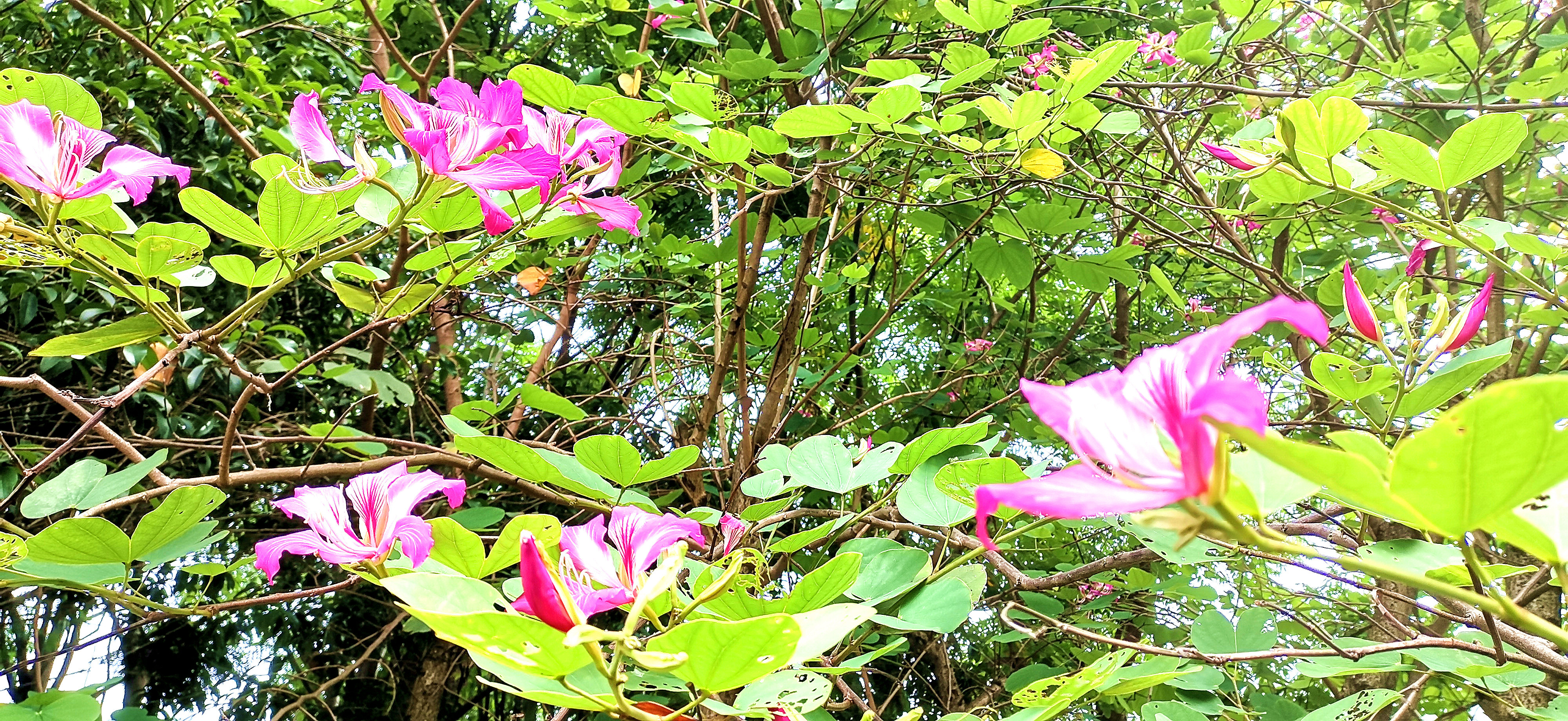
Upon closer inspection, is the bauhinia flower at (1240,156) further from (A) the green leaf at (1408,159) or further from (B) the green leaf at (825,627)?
(B) the green leaf at (825,627)

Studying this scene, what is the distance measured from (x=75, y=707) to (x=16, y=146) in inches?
24.0

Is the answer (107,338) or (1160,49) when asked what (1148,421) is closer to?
(107,338)

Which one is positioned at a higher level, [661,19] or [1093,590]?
[661,19]

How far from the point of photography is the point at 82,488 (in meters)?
0.82

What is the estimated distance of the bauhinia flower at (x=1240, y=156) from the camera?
72 cm

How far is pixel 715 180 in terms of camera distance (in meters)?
1.44

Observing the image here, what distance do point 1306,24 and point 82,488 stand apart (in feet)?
9.40

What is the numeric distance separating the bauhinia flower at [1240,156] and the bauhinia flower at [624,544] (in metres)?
0.57

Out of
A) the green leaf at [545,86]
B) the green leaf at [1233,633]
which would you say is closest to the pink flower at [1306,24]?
the green leaf at [1233,633]

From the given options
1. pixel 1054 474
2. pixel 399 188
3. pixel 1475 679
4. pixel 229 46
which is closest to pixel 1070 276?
pixel 1475 679

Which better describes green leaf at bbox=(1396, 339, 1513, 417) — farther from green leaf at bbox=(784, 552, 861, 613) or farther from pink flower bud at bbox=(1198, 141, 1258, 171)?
green leaf at bbox=(784, 552, 861, 613)

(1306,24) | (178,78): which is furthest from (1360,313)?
(1306,24)

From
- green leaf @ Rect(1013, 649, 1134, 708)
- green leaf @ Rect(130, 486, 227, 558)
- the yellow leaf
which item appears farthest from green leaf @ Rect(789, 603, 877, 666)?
the yellow leaf

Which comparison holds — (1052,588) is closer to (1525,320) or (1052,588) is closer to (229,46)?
(1525,320)
